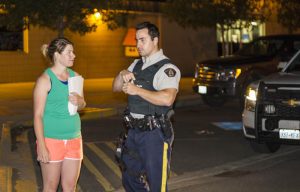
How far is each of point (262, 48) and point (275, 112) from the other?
25.6 ft

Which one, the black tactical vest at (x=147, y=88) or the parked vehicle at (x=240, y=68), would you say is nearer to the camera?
the black tactical vest at (x=147, y=88)

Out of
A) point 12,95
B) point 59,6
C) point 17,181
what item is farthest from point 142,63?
point 12,95

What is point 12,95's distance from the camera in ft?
59.2

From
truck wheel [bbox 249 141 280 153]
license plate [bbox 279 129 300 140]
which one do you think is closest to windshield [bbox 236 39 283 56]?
truck wheel [bbox 249 141 280 153]

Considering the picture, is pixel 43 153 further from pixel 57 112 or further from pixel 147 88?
pixel 147 88

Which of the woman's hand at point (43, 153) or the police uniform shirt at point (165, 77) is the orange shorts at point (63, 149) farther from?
the police uniform shirt at point (165, 77)

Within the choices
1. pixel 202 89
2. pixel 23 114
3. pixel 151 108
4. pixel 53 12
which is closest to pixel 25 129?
pixel 23 114

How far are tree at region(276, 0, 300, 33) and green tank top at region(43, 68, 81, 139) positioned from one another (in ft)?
70.5

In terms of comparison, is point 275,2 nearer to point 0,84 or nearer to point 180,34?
point 180,34

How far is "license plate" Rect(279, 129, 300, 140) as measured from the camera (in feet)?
28.7

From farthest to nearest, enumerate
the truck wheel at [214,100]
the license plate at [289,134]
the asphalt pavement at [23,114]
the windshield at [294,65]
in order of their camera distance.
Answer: the truck wheel at [214,100]
the windshield at [294,65]
the license plate at [289,134]
the asphalt pavement at [23,114]

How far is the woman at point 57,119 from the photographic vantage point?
525 centimetres

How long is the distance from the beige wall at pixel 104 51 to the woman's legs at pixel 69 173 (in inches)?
650

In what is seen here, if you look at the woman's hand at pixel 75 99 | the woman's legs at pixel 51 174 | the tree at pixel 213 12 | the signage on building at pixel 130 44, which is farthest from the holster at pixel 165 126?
the signage on building at pixel 130 44
